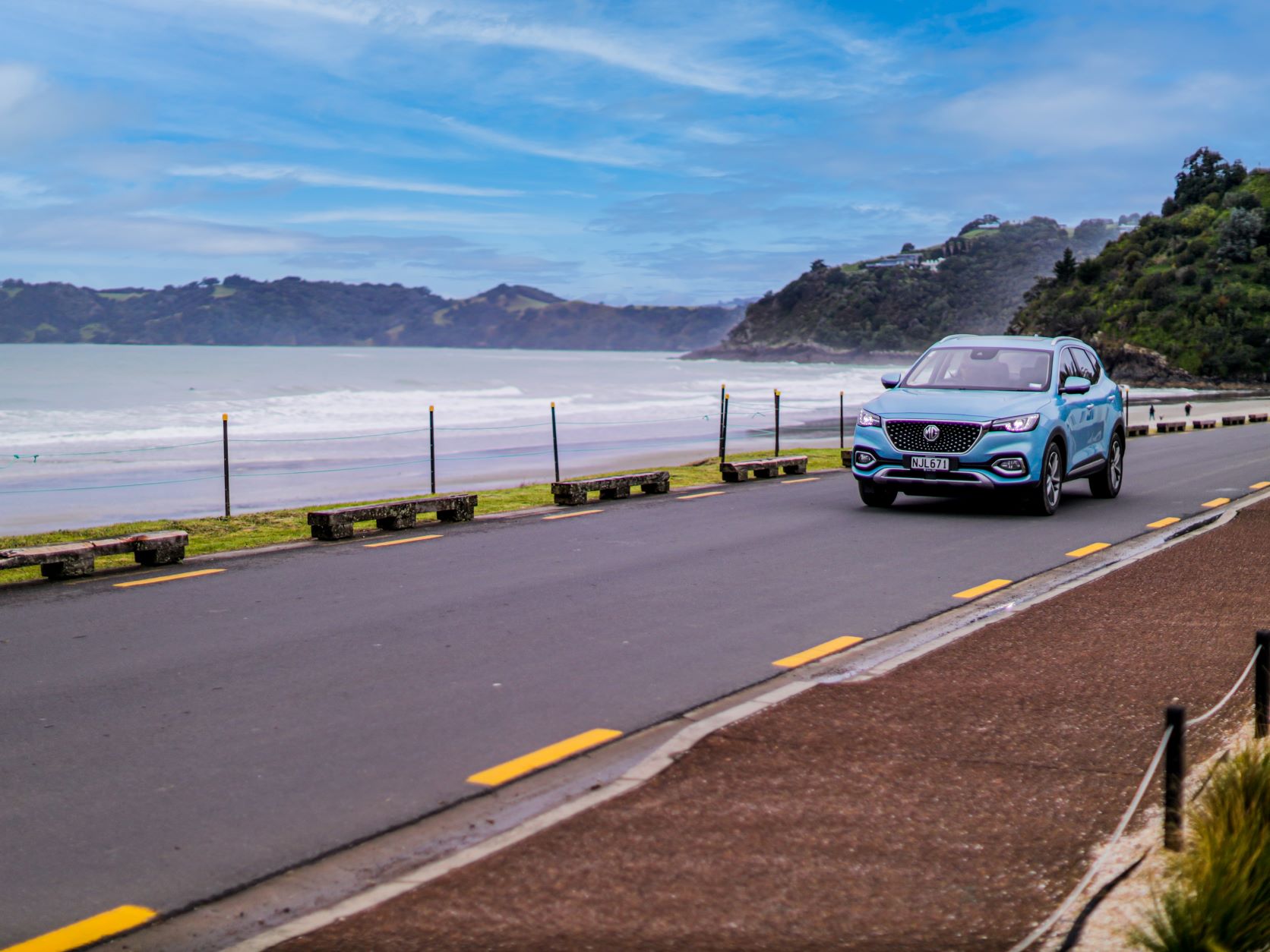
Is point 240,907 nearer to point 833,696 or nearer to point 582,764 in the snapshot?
point 582,764

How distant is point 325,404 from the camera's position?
59.9 metres

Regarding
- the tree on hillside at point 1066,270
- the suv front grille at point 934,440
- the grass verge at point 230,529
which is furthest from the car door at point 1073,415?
the tree on hillside at point 1066,270

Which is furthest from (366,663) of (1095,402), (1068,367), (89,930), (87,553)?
(1095,402)

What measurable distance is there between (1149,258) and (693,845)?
429 feet

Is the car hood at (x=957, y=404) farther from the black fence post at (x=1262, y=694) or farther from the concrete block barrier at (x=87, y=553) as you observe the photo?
the black fence post at (x=1262, y=694)

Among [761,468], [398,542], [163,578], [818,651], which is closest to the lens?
[818,651]

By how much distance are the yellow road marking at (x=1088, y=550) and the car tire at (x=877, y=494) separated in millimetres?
2825

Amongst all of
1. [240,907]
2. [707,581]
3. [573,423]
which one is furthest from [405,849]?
[573,423]

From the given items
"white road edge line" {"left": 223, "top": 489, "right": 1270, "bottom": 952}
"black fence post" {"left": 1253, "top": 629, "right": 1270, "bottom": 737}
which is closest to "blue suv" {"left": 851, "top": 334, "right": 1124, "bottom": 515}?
"white road edge line" {"left": 223, "top": 489, "right": 1270, "bottom": 952}

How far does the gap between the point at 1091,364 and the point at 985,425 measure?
3.51m

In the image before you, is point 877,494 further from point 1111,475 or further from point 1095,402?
point 1111,475

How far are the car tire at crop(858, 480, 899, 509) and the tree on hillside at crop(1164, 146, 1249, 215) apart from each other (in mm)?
137776

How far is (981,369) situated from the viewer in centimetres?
1519

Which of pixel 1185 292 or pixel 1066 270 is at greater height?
pixel 1066 270
